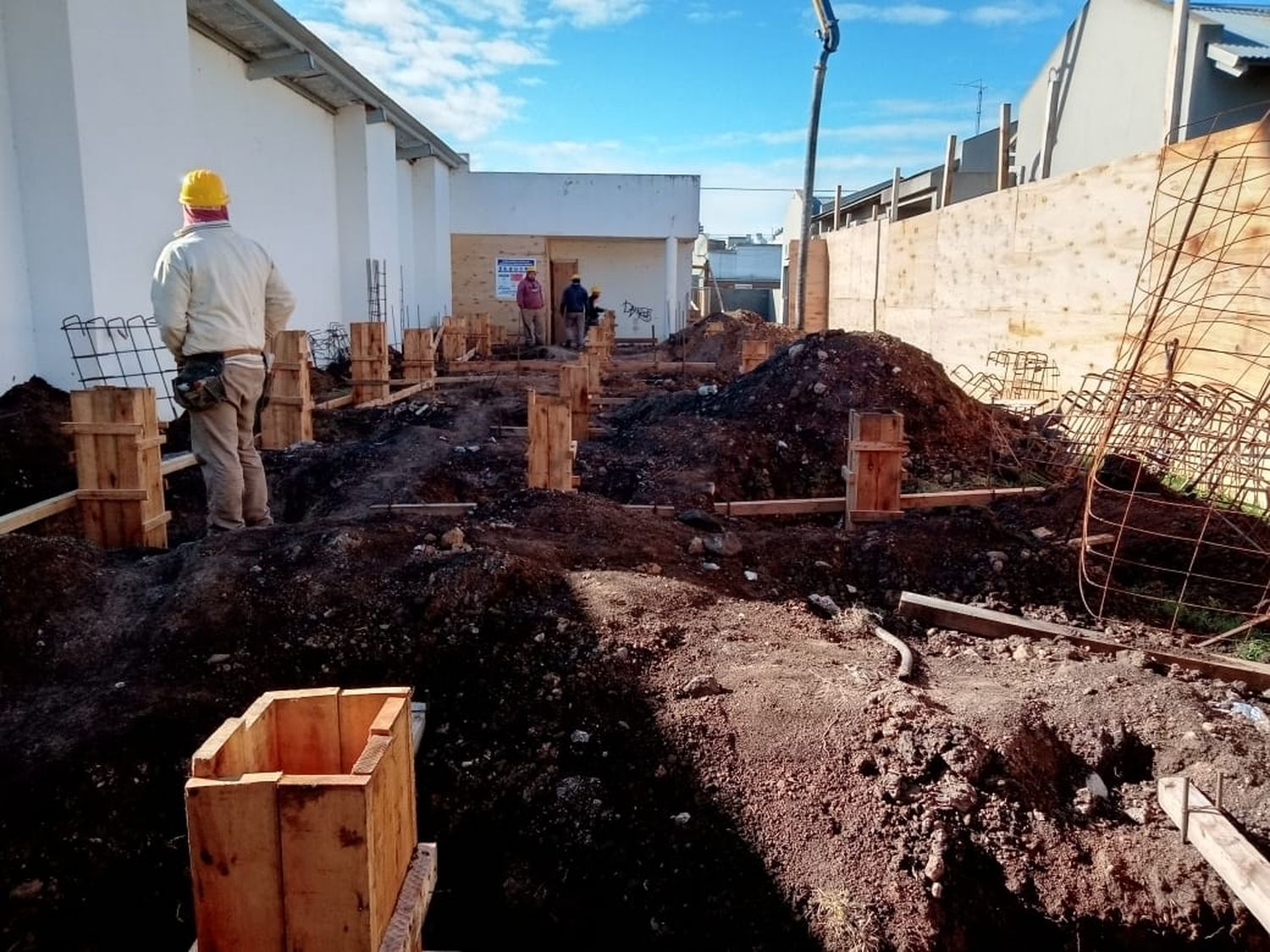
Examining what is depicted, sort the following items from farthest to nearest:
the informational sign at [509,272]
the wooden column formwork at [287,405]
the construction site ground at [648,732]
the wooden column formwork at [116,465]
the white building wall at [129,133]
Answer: the informational sign at [509,272] < the wooden column formwork at [287,405] < the white building wall at [129,133] < the wooden column formwork at [116,465] < the construction site ground at [648,732]

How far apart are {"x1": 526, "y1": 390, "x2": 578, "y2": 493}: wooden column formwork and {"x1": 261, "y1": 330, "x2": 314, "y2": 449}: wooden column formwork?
3277 mm

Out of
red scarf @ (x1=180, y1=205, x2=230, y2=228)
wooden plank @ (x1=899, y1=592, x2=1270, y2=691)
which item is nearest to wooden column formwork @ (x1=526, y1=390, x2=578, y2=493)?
red scarf @ (x1=180, y1=205, x2=230, y2=228)

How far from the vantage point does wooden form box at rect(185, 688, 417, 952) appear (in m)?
1.66

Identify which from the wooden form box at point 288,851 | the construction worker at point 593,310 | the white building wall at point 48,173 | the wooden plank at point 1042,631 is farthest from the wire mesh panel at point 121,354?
the construction worker at point 593,310

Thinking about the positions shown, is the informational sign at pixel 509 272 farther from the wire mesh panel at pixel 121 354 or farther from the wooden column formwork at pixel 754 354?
the wire mesh panel at pixel 121 354

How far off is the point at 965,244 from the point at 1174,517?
30.2 feet

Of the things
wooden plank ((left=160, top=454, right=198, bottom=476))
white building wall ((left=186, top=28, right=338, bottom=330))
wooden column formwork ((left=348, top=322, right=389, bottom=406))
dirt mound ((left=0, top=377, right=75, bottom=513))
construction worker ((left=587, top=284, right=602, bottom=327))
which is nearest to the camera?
wooden plank ((left=160, top=454, right=198, bottom=476))

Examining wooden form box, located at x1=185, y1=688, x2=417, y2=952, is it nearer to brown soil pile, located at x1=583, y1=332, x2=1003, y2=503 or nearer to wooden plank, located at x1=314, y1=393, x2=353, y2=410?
brown soil pile, located at x1=583, y1=332, x2=1003, y2=503

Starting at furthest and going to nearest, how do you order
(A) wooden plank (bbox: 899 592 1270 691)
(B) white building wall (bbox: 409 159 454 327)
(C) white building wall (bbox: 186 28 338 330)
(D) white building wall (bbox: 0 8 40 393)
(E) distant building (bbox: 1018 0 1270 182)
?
1. (B) white building wall (bbox: 409 159 454 327)
2. (E) distant building (bbox: 1018 0 1270 182)
3. (C) white building wall (bbox: 186 28 338 330)
4. (D) white building wall (bbox: 0 8 40 393)
5. (A) wooden plank (bbox: 899 592 1270 691)

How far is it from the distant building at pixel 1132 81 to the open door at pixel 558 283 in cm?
1215

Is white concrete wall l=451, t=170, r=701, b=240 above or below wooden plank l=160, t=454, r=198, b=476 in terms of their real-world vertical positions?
above

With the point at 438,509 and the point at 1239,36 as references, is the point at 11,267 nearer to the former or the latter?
the point at 438,509

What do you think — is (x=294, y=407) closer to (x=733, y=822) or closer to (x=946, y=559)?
(x=946, y=559)

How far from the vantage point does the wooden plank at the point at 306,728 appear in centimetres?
198
